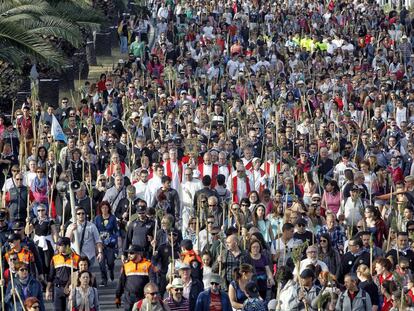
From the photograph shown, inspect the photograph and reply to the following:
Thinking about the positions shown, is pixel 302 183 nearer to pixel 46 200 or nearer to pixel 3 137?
pixel 46 200

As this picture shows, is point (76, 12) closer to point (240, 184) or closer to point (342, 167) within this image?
point (342, 167)

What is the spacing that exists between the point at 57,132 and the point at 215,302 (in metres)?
10.7

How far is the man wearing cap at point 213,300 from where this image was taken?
19.3 meters

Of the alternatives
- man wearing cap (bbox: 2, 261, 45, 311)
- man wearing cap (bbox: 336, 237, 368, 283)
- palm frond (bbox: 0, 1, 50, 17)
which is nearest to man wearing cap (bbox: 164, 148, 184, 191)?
man wearing cap (bbox: 336, 237, 368, 283)

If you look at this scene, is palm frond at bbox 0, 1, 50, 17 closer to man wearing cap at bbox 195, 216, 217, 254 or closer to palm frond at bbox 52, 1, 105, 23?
palm frond at bbox 52, 1, 105, 23

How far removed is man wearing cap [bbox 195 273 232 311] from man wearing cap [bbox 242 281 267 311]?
0.19 metres

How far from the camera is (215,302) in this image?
19375mm

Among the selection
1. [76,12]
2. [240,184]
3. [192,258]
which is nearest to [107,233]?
[192,258]

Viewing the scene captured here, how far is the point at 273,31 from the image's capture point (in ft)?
155

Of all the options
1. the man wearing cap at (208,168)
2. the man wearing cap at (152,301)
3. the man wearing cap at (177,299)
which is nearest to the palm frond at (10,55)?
the man wearing cap at (208,168)

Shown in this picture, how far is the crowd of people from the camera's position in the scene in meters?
20.2

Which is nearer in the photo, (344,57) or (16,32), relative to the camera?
(16,32)

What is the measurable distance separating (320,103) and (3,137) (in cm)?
745

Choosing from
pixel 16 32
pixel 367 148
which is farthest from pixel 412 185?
pixel 16 32
